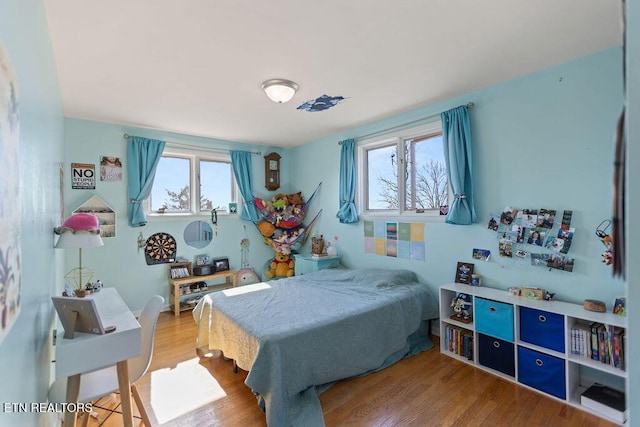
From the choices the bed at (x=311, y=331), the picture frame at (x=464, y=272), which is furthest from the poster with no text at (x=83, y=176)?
the picture frame at (x=464, y=272)

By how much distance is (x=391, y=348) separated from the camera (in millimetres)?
2541

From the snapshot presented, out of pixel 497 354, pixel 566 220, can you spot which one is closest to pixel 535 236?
pixel 566 220

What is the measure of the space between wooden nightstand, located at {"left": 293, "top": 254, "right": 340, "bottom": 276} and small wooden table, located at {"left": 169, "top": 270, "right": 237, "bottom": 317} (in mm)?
974

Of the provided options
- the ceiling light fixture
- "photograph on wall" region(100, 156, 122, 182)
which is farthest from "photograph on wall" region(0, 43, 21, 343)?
"photograph on wall" region(100, 156, 122, 182)

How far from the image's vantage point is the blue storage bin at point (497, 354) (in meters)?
2.28

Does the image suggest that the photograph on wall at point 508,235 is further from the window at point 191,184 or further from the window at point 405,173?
the window at point 191,184

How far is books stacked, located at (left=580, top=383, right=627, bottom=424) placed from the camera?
1.81 m

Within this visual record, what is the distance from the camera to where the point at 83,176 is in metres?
3.43

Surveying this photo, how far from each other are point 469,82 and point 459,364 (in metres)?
2.45

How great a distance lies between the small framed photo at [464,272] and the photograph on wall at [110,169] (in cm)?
407

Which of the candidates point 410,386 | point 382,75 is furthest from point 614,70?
point 410,386

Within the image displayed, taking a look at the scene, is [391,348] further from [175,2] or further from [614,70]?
[175,2]

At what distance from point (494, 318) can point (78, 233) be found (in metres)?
3.08

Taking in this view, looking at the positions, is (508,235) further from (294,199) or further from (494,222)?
(294,199)
